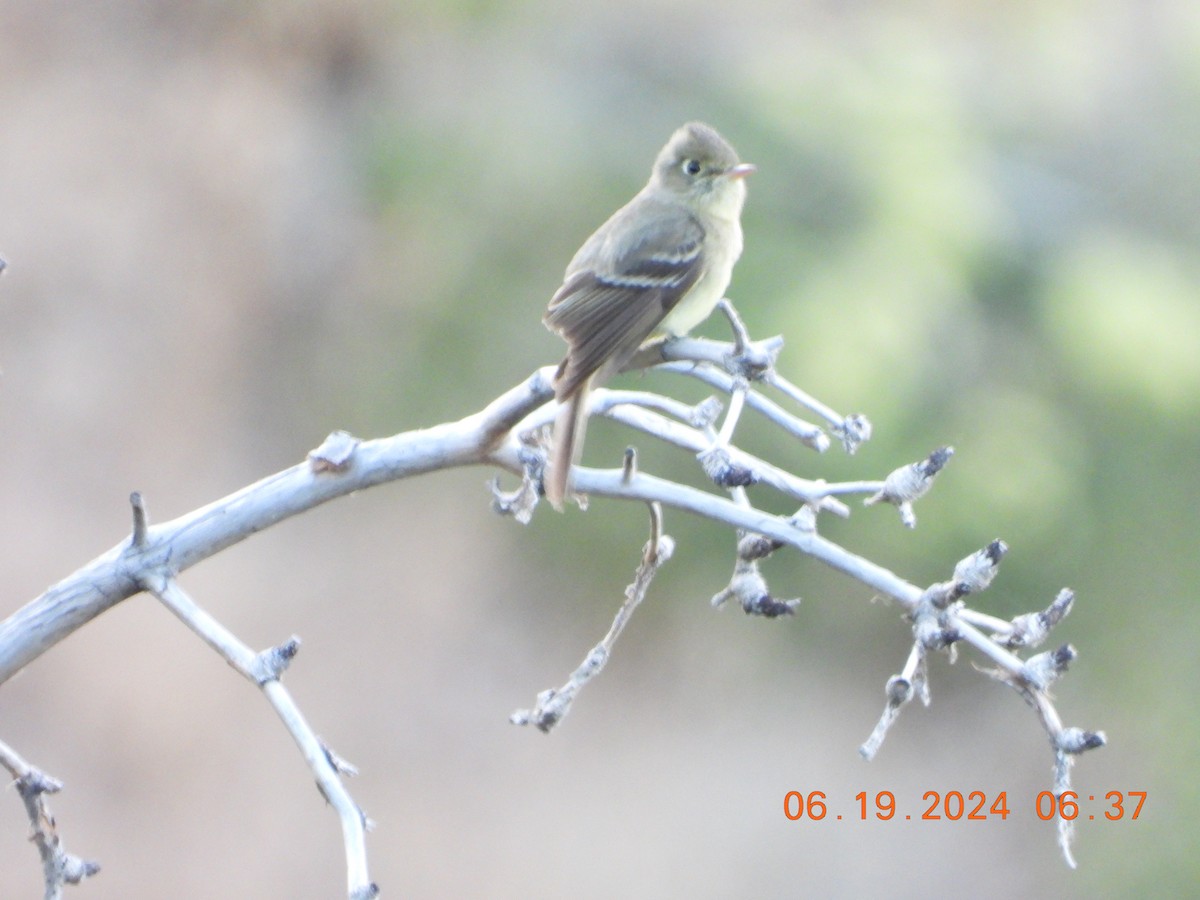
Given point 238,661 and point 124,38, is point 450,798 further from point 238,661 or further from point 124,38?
point 238,661

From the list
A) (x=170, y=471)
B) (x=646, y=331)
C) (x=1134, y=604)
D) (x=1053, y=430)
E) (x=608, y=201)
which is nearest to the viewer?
(x=646, y=331)

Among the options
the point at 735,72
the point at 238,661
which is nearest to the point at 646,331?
the point at 238,661

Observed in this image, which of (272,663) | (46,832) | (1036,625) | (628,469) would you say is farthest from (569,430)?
(46,832)

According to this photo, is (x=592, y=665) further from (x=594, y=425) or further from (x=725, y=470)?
(x=594, y=425)

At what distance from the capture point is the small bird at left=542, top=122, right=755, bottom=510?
265 centimetres

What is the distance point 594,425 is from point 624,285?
416 centimetres

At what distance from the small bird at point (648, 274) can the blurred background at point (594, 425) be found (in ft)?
7.48

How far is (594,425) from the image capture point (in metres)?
7.51

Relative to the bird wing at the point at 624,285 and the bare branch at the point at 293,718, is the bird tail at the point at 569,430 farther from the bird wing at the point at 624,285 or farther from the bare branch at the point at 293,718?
the bare branch at the point at 293,718

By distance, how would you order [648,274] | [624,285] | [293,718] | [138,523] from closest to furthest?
[293,718]
[138,523]
[624,285]
[648,274]

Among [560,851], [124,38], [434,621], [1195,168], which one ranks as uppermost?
[124,38]

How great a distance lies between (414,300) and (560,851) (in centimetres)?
409

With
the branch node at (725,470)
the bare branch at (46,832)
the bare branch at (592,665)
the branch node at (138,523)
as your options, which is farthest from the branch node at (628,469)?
the bare branch at (46,832)

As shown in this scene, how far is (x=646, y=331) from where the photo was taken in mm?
3203
